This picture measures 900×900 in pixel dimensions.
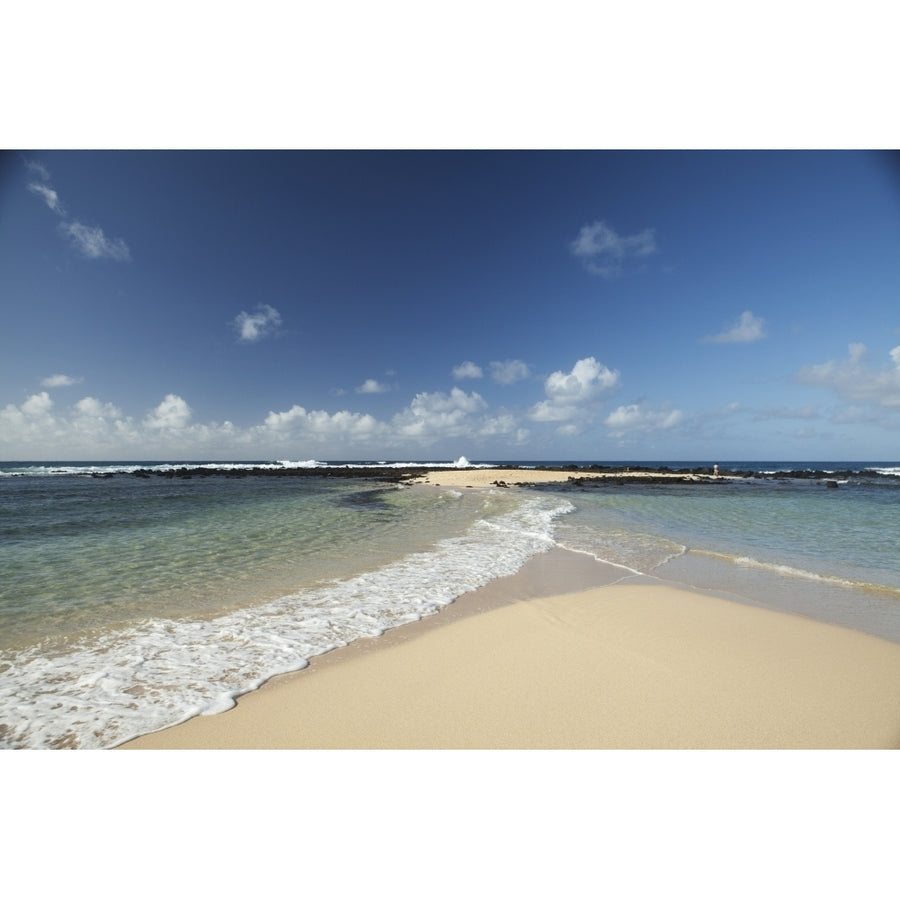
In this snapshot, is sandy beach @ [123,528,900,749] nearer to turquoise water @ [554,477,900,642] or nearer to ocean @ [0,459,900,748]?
ocean @ [0,459,900,748]

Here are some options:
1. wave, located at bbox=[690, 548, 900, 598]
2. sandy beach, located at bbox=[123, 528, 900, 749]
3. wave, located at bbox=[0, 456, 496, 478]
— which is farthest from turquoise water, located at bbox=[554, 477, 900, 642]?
wave, located at bbox=[0, 456, 496, 478]

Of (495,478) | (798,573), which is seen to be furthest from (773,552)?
(495,478)

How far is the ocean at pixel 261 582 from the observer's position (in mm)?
4359

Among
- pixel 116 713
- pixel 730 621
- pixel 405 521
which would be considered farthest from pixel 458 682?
pixel 405 521

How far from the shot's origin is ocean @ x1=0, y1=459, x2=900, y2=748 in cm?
436

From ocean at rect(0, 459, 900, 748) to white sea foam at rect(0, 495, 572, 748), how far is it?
22 mm

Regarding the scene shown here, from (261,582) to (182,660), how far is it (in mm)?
3186

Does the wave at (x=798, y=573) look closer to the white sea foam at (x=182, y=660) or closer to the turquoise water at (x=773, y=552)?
the turquoise water at (x=773, y=552)

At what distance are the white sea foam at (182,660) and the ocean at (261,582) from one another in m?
0.02

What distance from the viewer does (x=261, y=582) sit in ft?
26.6

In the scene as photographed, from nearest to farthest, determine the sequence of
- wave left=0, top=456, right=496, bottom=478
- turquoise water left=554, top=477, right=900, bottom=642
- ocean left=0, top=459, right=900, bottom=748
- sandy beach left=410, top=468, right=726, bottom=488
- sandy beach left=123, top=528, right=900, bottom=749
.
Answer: sandy beach left=123, top=528, right=900, bottom=749 < ocean left=0, top=459, right=900, bottom=748 < turquoise water left=554, top=477, right=900, bottom=642 < sandy beach left=410, top=468, right=726, bottom=488 < wave left=0, top=456, right=496, bottom=478

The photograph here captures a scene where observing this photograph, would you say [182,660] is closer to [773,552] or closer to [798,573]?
[798,573]

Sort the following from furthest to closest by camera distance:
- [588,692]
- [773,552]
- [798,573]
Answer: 1. [773,552]
2. [798,573]
3. [588,692]

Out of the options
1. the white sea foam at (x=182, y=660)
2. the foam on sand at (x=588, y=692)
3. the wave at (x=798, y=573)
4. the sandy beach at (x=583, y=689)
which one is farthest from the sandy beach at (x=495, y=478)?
the foam on sand at (x=588, y=692)
